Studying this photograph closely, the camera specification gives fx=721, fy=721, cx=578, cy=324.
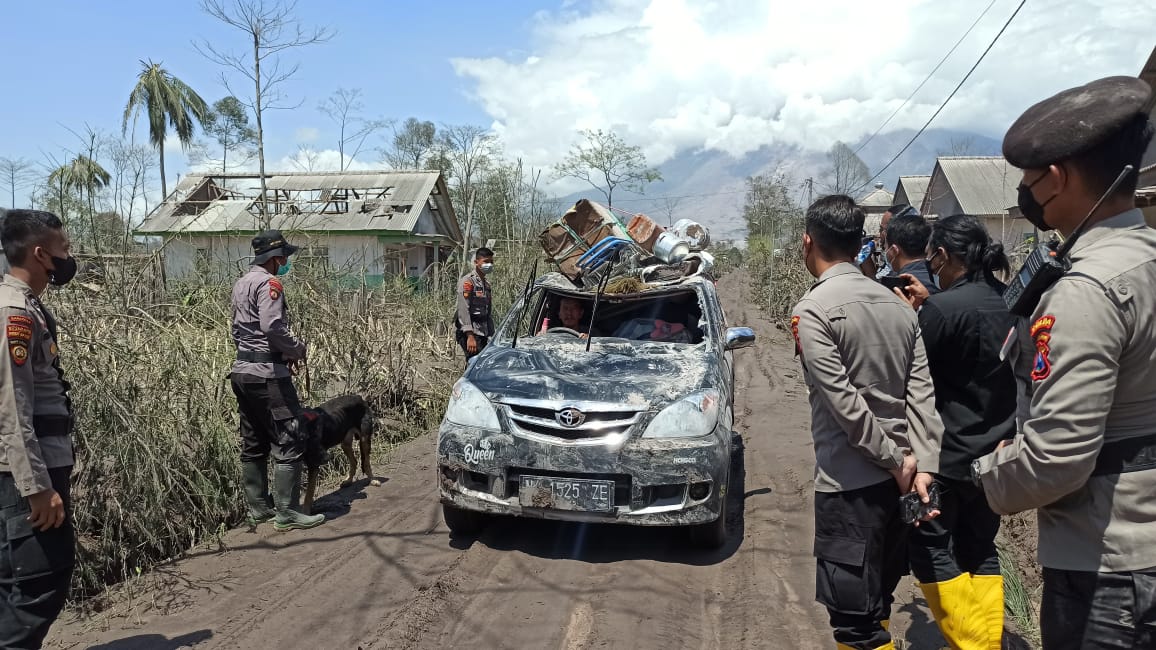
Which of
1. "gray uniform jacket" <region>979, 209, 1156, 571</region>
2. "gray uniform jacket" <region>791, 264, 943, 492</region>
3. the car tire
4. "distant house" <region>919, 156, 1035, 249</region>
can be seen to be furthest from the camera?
"distant house" <region>919, 156, 1035, 249</region>

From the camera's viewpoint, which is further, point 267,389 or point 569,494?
point 267,389

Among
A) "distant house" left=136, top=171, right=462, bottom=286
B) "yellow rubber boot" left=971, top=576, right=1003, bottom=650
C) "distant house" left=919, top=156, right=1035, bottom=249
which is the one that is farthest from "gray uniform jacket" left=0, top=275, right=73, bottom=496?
"distant house" left=919, top=156, right=1035, bottom=249

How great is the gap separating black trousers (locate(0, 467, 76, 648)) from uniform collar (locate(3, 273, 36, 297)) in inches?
29.1

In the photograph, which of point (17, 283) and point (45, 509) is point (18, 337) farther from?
point (45, 509)

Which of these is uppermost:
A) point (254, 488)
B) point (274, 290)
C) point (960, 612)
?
point (274, 290)

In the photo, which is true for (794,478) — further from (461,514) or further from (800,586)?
(461,514)

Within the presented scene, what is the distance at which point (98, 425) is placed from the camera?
4352mm

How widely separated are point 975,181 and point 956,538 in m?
37.2

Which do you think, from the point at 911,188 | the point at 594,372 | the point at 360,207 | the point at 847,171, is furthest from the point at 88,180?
the point at 911,188

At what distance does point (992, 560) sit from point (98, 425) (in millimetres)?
4819

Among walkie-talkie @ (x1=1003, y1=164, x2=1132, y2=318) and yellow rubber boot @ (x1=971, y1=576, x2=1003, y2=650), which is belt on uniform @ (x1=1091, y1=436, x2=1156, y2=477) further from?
yellow rubber boot @ (x1=971, y1=576, x2=1003, y2=650)

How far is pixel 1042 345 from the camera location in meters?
1.66

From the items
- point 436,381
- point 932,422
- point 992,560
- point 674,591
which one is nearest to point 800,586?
point 674,591

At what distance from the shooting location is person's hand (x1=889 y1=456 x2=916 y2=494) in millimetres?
2529
